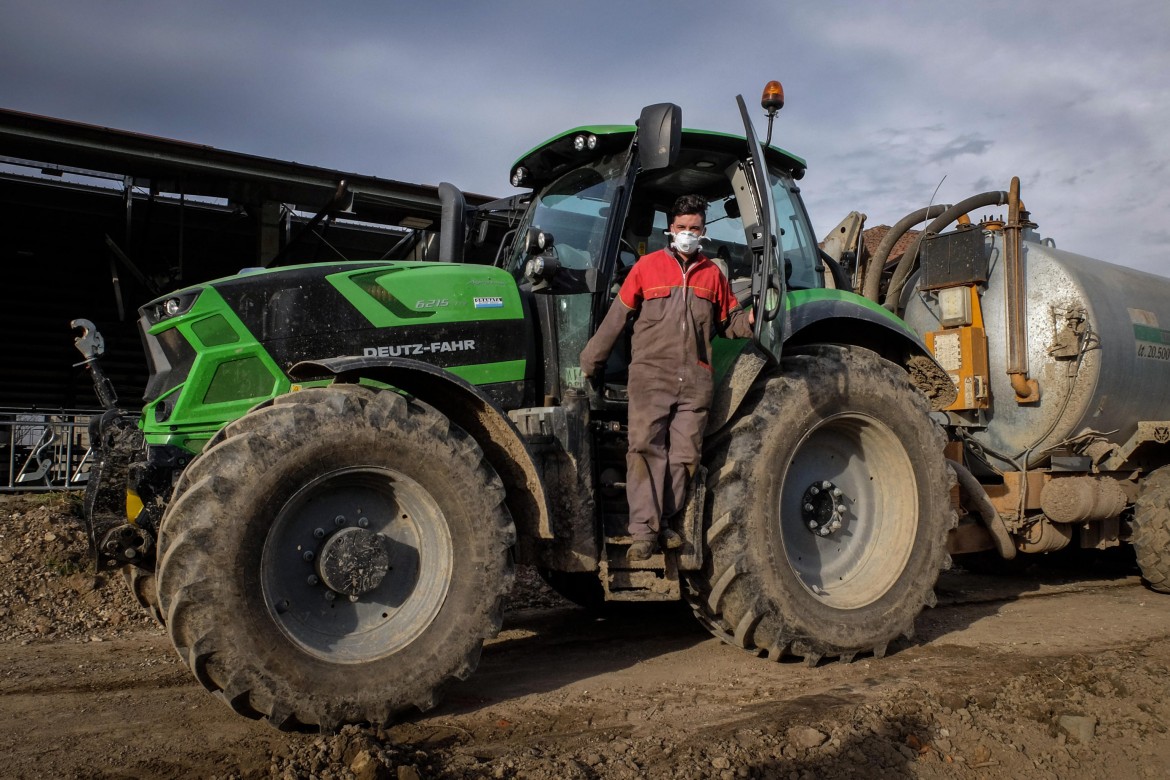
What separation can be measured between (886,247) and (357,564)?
5374 mm

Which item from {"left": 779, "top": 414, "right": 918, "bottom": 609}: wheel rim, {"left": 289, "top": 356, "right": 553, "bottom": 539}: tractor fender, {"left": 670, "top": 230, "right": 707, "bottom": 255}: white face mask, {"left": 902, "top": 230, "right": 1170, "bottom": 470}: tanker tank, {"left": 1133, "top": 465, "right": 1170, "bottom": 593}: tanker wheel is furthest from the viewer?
{"left": 1133, "top": 465, "right": 1170, "bottom": 593}: tanker wheel

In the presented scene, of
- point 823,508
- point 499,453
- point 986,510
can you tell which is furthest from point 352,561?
point 986,510

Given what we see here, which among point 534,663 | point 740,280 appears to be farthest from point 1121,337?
point 534,663

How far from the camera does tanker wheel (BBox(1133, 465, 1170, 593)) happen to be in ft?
21.9

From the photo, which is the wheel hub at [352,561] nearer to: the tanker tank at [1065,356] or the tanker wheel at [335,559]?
the tanker wheel at [335,559]

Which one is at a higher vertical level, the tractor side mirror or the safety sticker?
the tractor side mirror

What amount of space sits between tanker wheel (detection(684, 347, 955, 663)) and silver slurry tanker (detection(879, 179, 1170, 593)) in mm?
1357

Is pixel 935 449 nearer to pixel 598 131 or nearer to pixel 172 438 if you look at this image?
pixel 598 131

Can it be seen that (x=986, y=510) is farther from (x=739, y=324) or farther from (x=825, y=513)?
(x=739, y=324)

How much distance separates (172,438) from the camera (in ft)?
13.0

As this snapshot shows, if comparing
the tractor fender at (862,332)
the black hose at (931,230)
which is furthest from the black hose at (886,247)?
the tractor fender at (862,332)

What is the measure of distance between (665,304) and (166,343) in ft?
7.62

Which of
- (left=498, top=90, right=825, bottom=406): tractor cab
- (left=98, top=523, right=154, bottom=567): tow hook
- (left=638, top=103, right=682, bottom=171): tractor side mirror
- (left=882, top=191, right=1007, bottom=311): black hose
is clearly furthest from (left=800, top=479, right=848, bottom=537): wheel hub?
(left=98, top=523, right=154, bottom=567): tow hook

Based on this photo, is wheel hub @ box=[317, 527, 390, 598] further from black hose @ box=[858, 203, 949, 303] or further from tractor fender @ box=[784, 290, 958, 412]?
black hose @ box=[858, 203, 949, 303]
